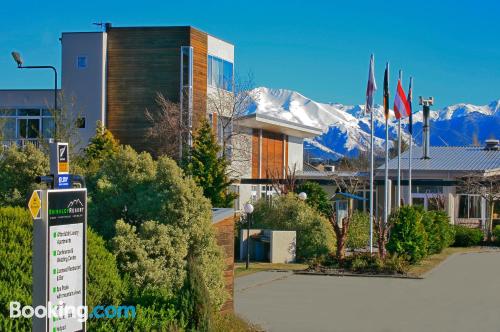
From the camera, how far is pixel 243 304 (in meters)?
18.8

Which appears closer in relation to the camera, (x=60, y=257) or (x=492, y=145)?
(x=60, y=257)

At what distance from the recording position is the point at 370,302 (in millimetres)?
19672

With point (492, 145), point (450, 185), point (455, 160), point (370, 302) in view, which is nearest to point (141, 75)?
point (450, 185)

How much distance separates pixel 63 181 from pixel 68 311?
44.0 inches

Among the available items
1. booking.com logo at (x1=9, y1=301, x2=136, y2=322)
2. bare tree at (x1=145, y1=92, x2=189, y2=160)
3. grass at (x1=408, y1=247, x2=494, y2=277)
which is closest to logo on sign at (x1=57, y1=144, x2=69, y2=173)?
booking.com logo at (x1=9, y1=301, x2=136, y2=322)

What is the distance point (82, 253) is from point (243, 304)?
37.6 feet

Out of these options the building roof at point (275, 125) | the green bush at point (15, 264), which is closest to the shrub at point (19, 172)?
the green bush at point (15, 264)

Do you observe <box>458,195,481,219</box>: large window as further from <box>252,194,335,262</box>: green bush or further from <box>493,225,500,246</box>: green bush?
<box>252,194,335,262</box>: green bush

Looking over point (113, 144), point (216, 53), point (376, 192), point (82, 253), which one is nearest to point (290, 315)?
point (82, 253)

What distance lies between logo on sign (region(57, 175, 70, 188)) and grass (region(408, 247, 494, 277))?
65.3 ft

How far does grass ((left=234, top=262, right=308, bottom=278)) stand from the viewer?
86.2 feet

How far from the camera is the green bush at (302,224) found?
30.4 metres

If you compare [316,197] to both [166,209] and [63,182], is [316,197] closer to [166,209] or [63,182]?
[166,209]

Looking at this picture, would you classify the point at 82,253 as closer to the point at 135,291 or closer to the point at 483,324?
the point at 135,291
